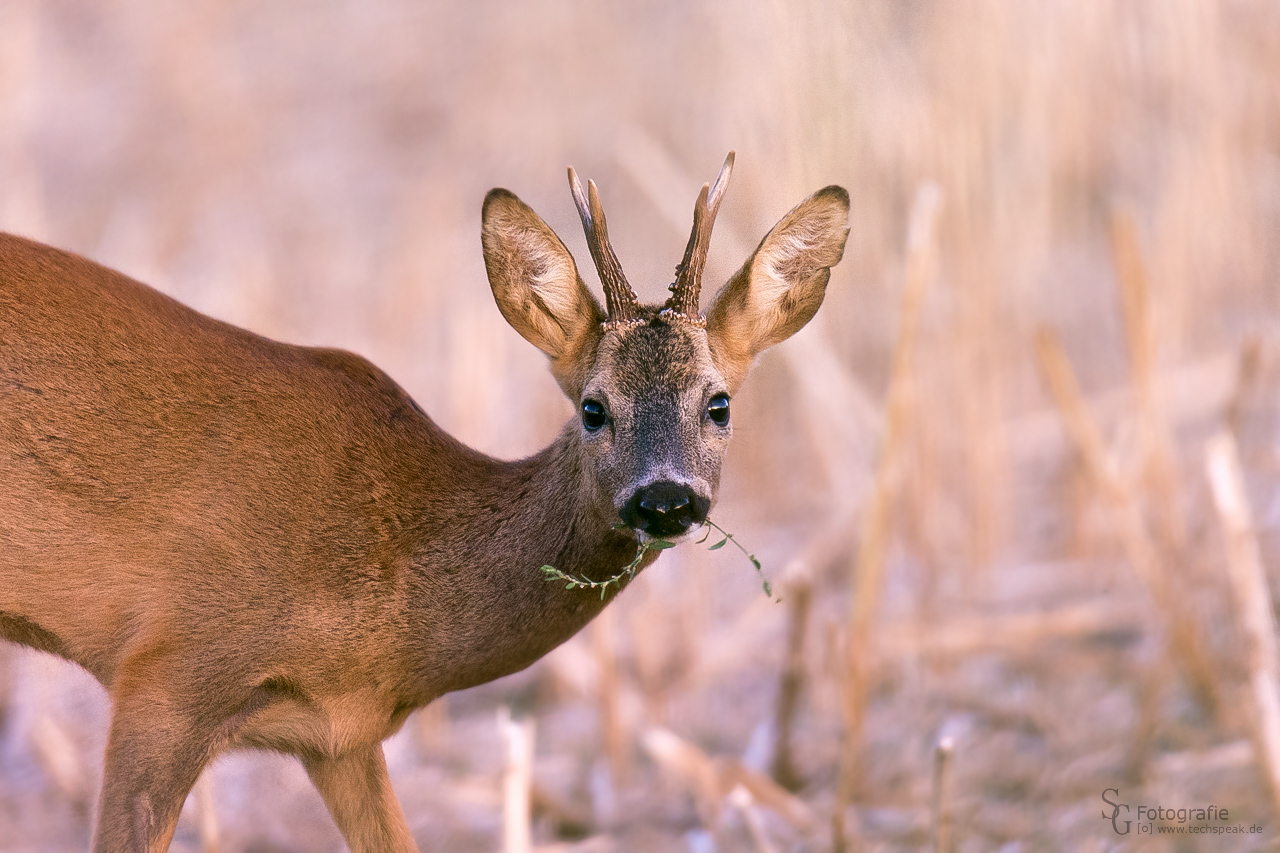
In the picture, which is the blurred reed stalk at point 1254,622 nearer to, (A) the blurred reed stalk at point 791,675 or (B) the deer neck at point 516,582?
A: (A) the blurred reed stalk at point 791,675

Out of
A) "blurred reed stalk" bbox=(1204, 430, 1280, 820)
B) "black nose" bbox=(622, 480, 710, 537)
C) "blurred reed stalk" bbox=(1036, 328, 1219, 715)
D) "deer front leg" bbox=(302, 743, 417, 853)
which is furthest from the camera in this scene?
"blurred reed stalk" bbox=(1036, 328, 1219, 715)

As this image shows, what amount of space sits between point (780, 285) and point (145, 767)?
202cm

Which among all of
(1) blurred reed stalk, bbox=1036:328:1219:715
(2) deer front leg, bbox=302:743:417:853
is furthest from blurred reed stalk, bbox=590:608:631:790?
(1) blurred reed stalk, bbox=1036:328:1219:715

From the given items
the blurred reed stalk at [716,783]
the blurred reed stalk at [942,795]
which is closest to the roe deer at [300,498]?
the blurred reed stalk at [942,795]

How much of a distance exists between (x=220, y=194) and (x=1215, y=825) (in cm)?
802

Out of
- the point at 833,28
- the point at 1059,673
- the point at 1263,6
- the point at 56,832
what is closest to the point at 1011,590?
the point at 1059,673

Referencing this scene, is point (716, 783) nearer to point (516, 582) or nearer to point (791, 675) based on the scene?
point (791, 675)

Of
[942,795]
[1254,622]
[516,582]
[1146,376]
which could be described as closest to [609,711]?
[942,795]

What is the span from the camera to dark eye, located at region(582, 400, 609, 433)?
3.69m

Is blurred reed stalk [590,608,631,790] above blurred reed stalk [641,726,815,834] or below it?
above

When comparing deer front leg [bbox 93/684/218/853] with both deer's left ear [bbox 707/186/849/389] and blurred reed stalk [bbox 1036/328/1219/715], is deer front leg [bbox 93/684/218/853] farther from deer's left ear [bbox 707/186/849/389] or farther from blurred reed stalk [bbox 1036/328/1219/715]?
blurred reed stalk [bbox 1036/328/1219/715]

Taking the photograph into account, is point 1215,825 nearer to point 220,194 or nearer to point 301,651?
point 301,651

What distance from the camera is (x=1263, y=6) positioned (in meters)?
8.39

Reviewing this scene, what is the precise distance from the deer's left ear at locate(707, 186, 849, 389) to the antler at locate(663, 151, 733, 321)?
0.13 m
